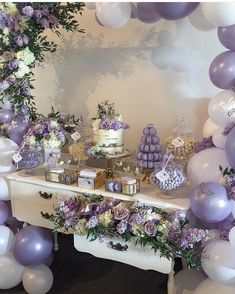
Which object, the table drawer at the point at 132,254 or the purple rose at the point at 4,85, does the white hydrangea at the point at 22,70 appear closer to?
the purple rose at the point at 4,85

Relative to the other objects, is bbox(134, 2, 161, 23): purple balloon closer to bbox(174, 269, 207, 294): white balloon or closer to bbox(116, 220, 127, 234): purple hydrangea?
bbox(116, 220, 127, 234): purple hydrangea

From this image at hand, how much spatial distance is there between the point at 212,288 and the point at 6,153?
1.38 m

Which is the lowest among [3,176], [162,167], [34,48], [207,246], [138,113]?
[207,246]

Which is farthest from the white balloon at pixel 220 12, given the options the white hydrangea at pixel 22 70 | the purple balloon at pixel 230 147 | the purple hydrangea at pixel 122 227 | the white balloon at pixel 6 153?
the white balloon at pixel 6 153

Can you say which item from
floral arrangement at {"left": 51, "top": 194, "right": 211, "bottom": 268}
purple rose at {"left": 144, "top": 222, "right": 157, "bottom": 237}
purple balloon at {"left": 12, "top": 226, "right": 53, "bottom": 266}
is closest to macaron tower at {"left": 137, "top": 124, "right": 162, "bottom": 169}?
floral arrangement at {"left": 51, "top": 194, "right": 211, "bottom": 268}

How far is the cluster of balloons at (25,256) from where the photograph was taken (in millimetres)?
2014

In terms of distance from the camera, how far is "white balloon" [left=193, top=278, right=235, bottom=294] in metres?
1.59

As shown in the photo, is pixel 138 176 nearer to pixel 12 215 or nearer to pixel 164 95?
pixel 164 95

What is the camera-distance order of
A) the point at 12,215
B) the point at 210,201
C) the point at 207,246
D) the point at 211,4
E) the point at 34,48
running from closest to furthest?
the point at 211,4, the point at 210,201, the point at 207,246, the point at 34,48, the point at 12,215

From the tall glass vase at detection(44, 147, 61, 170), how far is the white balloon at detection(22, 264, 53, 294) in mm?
645

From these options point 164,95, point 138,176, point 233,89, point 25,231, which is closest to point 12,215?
point 25,231

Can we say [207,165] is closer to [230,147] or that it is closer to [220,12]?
[230,147]

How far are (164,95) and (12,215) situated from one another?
1232mm

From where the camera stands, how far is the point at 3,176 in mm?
2088
